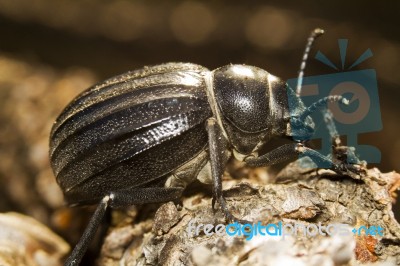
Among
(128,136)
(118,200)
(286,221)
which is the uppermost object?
(128,136)

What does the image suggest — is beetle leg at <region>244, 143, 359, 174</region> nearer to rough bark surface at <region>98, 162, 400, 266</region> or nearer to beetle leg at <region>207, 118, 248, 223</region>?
rough bark surface at <region>98, 162, 400, 266</region>

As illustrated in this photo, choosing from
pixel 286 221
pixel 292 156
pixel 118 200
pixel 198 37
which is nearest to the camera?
pixel 286 221

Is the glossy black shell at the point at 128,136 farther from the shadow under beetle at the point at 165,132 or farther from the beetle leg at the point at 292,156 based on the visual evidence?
the beetle leg at the point at 292,156

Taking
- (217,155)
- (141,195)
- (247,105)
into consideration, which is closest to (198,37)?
(247,105)

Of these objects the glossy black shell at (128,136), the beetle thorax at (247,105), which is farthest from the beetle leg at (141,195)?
the beetle thorax at (247,105)

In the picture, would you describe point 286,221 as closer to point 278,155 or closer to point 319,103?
point 278,155

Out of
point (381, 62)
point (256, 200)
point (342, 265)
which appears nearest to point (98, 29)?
point (381, 62)

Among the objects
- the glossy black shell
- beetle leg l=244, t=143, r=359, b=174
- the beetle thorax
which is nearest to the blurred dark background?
the glossy black shell
